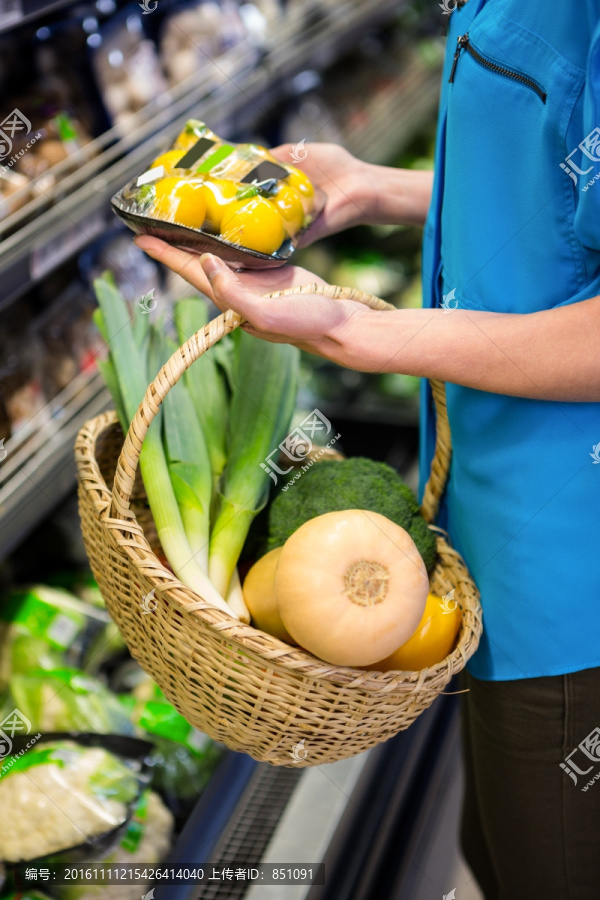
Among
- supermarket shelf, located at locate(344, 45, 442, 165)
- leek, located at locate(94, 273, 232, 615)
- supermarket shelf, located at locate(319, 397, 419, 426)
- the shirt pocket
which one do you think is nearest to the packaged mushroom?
leek, located at locate(94, 273, 232, 615)

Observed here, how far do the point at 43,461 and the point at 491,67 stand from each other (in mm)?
1072

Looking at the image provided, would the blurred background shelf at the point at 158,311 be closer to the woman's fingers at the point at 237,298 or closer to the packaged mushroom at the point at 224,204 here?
the packaged mushroom at the point at 224,204

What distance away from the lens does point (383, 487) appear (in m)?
1.12

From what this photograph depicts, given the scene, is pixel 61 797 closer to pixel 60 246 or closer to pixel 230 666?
pixel 230 666

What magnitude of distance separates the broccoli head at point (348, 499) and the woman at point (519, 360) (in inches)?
3.0

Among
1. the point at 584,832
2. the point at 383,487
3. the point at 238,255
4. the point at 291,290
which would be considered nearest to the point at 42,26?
the point at 238,255

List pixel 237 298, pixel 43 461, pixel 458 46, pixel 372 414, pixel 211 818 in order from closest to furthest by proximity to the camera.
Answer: pixel 237 298 < pixel 458 46 < pixel 211 818 < pixel 43 461 < pixel 372 414

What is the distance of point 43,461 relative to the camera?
1.52m

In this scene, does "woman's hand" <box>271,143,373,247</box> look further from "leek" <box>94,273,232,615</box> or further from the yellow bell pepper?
the yellow bell pepper

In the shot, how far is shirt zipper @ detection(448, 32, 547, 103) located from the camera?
2.84 feet

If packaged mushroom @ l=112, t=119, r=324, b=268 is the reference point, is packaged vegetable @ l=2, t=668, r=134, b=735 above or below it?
below

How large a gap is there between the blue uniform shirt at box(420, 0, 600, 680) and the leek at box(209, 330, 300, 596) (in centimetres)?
26

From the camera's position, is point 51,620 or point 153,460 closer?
point 153,460

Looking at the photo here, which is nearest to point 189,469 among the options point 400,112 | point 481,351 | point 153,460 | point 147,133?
point 153,460
